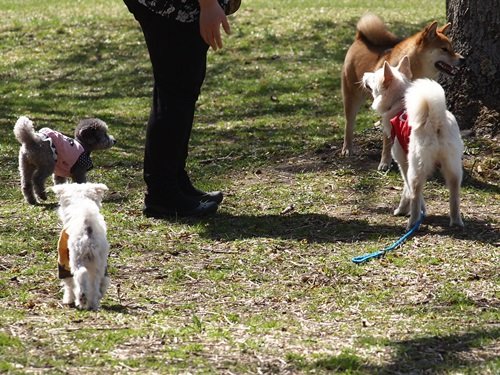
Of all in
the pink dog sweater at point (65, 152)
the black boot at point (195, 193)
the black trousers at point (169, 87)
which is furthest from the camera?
the pink dog sweater at point (65, 152)

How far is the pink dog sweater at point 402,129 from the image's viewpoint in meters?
6.45

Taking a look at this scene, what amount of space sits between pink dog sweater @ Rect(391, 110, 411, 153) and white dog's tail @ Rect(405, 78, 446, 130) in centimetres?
25

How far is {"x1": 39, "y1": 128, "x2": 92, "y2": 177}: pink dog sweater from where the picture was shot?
7316mm

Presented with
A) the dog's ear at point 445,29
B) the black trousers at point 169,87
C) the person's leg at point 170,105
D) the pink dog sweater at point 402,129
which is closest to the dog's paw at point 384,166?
the pink dog sweater at point 402,129

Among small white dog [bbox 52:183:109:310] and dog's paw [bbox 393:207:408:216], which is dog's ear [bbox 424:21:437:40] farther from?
small white dog [bbox 52:183:109:310]

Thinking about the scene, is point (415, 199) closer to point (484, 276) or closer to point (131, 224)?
point (484, 276)

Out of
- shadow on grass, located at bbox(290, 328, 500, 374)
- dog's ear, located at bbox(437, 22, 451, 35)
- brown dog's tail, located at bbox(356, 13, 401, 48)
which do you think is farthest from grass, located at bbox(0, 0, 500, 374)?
dog's ear, located at bbox(437, 22, 451, 35)

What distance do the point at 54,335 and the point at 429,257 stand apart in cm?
245

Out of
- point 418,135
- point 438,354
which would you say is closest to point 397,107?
point 418,135

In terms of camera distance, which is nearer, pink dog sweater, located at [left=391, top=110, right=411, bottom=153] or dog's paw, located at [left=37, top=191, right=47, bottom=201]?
pink dog sweater, located at [left=391, top=110, right=411, bottom=153]

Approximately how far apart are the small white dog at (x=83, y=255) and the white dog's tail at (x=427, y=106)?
2176 mm

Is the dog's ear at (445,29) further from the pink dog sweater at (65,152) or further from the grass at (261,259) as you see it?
the pink dog sweater at (65,152)

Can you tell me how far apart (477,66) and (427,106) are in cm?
231

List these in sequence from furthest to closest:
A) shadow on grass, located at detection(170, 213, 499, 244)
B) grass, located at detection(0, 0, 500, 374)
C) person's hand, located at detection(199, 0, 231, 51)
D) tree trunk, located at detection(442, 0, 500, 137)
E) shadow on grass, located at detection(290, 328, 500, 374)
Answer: tree trunk, located at detection(442, 0, 500, 137), shadow on grass, located at detection(170, 213, 499, 244), person's hand, located at detection(199, 0, 231, 51), grass, located at detection(0, 0, 500, 374), shadow on grass, located at detection(290, 328, 500, 374)
